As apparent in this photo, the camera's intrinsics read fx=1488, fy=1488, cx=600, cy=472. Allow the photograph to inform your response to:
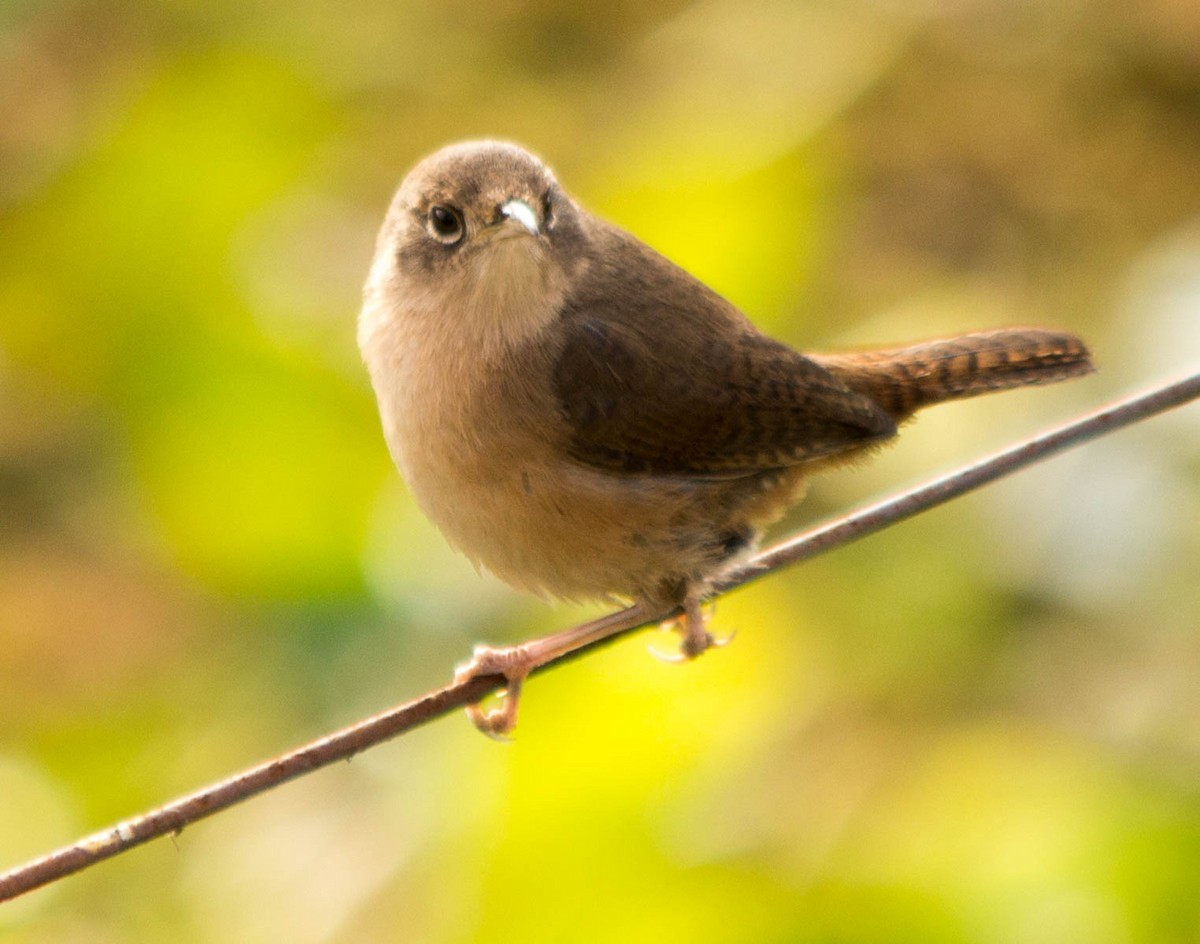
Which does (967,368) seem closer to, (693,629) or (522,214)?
(693,629)


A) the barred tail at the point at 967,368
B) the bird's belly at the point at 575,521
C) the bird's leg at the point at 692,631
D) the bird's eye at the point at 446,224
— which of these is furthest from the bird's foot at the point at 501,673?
the barred tail at the point at 967,368

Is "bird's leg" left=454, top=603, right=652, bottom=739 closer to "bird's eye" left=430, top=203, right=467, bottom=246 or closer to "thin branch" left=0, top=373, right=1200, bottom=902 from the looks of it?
"thin branch" left=0, top=373, right=1200, bottom=902

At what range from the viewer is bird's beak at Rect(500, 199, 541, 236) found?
244cm

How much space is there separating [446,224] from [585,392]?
38 cm

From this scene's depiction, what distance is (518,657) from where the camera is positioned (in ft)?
8.44

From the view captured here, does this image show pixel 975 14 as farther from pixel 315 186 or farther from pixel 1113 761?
pixel 1113 761

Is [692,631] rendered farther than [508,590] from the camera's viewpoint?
No

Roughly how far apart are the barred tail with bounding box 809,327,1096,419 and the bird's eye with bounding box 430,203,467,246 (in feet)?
2.75

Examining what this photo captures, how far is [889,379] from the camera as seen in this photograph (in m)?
3.00

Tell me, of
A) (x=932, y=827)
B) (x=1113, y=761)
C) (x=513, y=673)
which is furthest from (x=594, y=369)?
(x=1113, y=761)

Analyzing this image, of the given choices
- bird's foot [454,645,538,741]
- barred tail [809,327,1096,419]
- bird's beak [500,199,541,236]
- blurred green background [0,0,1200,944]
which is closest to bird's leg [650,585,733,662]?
blurred green background [0,0,1200,944]

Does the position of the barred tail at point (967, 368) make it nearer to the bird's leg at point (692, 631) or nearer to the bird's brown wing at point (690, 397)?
the bird's brown wing at point (690, 397)

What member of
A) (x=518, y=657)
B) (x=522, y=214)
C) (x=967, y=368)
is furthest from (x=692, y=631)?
(x=522, y=214)

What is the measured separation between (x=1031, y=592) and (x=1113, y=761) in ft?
2.05
